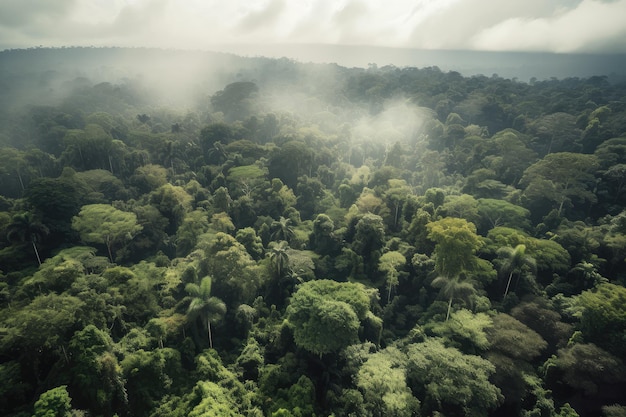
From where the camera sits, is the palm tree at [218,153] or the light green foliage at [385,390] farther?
the palm tree at [218,153]

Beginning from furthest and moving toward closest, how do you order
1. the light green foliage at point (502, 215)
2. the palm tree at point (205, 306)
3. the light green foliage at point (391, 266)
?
the light green foliage at point (502, 215) → the light green foliage at point (391, 266) → the palm tree at point (205, 306)

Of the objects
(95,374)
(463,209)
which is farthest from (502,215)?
(95,374)

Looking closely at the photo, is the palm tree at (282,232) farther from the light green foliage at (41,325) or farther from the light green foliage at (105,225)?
the light green foliage at (41,325)

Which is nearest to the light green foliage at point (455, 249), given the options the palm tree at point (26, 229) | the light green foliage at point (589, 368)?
the light green foliage at point (589, 368)

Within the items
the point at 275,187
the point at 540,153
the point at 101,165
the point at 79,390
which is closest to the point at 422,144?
the point at 540,153

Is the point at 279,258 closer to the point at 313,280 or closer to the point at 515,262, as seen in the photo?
the point at 313,280

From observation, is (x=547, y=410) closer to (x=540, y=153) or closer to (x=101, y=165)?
(x=540, y=153)

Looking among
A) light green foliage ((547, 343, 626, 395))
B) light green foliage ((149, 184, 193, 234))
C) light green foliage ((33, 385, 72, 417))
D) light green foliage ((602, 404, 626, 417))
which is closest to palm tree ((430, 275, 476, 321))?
light green foliage ((547, 343, 626, 395))
